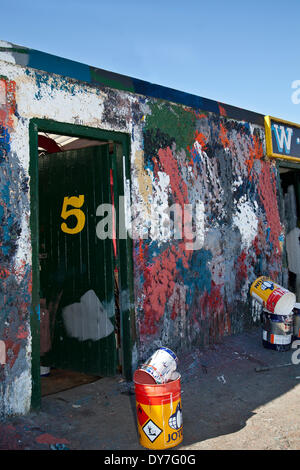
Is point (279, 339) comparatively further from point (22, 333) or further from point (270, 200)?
point (22, 333)

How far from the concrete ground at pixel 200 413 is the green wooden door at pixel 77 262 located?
1.80ft

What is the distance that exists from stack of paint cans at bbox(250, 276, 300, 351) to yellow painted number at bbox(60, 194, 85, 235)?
8.28 feet

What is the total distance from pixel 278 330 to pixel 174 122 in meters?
2.83

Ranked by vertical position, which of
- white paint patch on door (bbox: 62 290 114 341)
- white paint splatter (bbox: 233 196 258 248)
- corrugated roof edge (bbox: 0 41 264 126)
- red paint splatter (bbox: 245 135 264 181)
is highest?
corrugated roof edge (bbox: 0 41 264 126)

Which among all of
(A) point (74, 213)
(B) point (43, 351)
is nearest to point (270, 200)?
(A) point (74, 213)

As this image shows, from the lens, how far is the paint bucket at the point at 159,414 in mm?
3176

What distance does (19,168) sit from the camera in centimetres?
383

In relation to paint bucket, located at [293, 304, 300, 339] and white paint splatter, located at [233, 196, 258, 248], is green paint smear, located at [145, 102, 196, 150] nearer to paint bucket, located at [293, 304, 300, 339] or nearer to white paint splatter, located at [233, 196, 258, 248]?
white paint splatter, located at [233, 196, 258, 248]

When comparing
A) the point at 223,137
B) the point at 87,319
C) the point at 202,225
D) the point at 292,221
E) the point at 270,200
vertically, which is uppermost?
the point at 223,137

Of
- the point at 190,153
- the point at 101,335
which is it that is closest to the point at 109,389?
the point at 101,335

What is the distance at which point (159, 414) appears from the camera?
3166 millimetres

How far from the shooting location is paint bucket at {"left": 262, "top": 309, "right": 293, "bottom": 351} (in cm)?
557

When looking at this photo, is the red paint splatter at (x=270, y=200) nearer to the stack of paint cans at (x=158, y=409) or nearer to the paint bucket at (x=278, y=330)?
the paint bucket at (x=278, y=330)

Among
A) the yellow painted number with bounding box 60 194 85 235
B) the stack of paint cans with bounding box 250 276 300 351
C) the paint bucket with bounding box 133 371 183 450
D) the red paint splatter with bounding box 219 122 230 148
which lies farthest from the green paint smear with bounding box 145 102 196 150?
the paint bucket with bounding box 133 371 183 450
